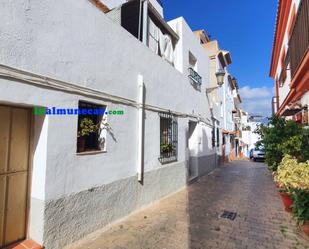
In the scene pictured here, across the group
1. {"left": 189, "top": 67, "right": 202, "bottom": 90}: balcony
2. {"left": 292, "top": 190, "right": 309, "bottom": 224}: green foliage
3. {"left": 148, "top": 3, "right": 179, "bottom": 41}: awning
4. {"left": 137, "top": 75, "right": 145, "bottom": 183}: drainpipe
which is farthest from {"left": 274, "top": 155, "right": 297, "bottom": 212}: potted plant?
{"left": 148, "top": 3, "right": 179, "bottom": 41}: awning

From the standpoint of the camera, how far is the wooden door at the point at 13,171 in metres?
3.36

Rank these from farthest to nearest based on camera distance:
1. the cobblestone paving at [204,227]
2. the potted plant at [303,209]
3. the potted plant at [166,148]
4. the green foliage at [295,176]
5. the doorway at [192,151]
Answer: the doorway at [192,151] < the potted plant at [166,148] < the green foliage at [295,176] < the potted plant at [303,209] < the cobblestone paving at [204,227]

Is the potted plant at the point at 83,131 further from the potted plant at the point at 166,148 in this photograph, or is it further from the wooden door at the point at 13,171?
the potted plant at the point at 166,148

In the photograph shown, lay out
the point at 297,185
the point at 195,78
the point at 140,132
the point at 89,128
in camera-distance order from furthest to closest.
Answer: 1. the point at 195,78
2. the point at 140,132
3. the point at 297,185
4. the point at 89,128

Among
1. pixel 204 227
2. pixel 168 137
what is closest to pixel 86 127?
pixel 204 227

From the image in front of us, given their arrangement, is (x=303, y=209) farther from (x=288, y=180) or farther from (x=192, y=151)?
(x=192, y=151)

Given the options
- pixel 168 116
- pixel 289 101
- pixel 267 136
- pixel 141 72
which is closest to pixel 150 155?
pixel 168 116

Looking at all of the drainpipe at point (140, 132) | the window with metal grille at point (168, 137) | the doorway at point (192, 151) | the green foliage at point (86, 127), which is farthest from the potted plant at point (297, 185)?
the doorway at point (192, 151)

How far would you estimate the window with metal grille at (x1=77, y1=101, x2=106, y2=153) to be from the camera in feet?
14.3

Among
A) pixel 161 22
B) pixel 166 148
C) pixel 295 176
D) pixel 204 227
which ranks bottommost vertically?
pixel 204 227

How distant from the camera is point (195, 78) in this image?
→ 10617mm

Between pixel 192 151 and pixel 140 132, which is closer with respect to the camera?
pixel 140 132

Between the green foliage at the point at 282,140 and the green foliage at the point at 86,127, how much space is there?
6111mm

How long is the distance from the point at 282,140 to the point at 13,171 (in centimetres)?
762
